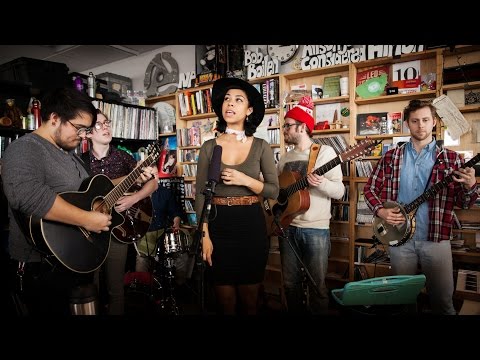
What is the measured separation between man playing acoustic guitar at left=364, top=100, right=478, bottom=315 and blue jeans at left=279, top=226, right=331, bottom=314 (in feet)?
1.48

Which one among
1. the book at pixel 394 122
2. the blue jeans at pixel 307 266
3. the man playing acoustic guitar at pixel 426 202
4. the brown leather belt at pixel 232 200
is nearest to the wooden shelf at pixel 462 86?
the book at pixel 394 122

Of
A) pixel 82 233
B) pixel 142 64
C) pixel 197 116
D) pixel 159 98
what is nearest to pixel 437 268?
pixel 82 233

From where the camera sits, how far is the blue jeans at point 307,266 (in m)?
2.30

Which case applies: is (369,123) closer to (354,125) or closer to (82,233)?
(354,125)

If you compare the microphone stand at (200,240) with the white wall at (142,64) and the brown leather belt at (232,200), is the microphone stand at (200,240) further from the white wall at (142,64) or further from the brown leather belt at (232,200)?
the white wall at (142,64)

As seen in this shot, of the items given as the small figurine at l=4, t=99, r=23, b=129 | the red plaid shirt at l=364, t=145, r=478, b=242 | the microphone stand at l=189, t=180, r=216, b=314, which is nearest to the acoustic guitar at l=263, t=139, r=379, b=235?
the red plaid shirt at l=364, t=145, r=478, b=242

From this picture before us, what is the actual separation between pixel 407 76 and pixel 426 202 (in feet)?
5.05

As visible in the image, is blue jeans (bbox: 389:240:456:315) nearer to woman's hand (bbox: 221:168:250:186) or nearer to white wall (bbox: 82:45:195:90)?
woman's hand (bbox: 221:168:250:186)

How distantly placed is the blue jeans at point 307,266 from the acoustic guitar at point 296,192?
15 centimetres

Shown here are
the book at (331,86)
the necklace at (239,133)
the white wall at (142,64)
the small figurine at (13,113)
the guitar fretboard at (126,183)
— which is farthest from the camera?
the white wall at (142,64)

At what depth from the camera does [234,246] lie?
1.51 metres
